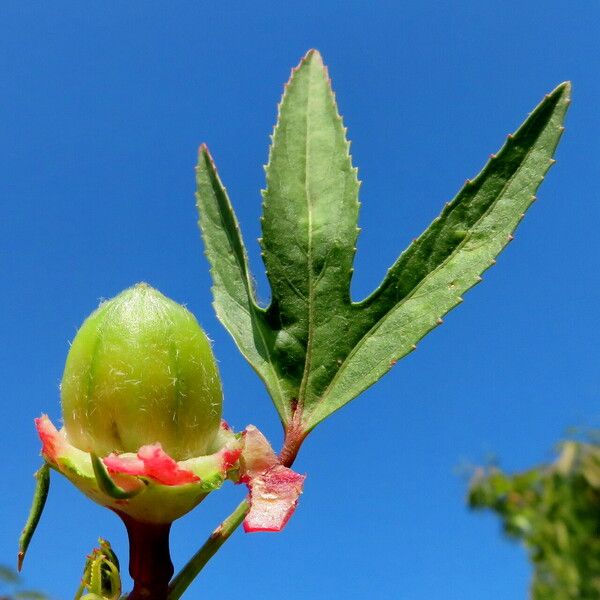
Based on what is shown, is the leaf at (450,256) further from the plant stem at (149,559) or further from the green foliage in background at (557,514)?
the green foliage in background at (557,514)

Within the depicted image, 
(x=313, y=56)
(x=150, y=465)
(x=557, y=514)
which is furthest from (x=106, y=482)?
(x=557, y=514)

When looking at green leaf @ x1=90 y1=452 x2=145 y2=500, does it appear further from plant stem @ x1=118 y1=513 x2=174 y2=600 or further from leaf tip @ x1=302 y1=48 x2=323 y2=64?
leaf tip @ x1=302 y1=48 x2=323 y2=64

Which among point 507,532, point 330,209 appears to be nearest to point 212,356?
point 330,209

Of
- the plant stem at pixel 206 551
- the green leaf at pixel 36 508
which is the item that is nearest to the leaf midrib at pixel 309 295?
the plant stem at pixel 206 551

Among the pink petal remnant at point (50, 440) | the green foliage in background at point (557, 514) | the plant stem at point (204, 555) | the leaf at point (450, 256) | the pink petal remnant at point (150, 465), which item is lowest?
the plant stem at point (204, 555)

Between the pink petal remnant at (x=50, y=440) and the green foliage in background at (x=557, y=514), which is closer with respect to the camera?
the pink petal remnant at (x=50, y=440)

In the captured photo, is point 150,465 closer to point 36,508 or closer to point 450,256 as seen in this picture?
point 36,508

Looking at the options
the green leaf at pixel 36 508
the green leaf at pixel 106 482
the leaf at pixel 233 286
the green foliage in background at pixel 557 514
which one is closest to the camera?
the green leaf at pixel 106 482
